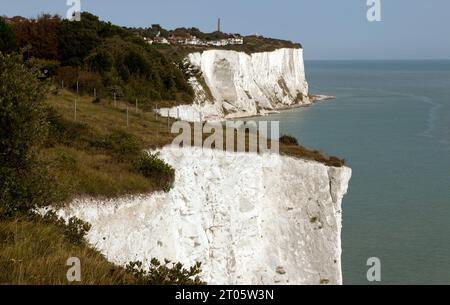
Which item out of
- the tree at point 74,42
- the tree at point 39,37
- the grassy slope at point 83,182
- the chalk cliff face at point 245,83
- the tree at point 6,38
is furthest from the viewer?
the chalk cliff face at point 245,83

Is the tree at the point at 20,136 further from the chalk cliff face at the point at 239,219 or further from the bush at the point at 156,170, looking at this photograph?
the bush at the point at 156,170

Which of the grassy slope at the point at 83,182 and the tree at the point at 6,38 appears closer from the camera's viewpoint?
the grassy slope at the point at 83,182

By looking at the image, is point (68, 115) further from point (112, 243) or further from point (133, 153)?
point (112, 243)

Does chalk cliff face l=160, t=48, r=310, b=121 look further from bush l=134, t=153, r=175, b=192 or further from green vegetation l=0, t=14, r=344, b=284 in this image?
bush l=134, t=153, r=175, b=192

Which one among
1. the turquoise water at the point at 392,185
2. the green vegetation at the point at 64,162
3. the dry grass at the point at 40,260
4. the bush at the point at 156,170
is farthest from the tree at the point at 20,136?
the turquoise water at the point at 392,185

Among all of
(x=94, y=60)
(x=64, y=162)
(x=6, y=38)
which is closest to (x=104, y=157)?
(x=64, y=162)

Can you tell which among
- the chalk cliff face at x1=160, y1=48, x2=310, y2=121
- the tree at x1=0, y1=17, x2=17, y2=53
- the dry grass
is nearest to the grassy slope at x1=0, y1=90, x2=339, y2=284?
the dry grass
